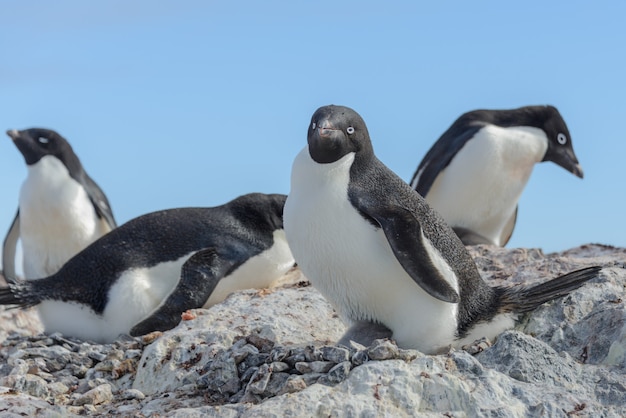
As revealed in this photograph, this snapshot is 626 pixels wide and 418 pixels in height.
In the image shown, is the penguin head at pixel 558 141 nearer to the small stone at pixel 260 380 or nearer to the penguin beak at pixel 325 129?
the penguin beak at pixel 325 129

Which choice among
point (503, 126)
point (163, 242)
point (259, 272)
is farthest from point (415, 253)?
point (503, 126)

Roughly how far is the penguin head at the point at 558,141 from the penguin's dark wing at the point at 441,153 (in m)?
0.83

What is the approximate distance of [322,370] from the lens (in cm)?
460

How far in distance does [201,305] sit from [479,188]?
151 inches

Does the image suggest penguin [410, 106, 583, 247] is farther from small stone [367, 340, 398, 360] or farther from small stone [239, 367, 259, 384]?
small stone [367, 340, 398, 360]

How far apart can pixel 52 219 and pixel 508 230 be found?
5331mm


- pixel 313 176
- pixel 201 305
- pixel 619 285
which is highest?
pixel 313 176

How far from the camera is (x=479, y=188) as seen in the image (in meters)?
10.4

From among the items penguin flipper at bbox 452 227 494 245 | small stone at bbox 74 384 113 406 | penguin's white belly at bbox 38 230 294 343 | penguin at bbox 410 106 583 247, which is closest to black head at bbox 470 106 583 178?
penguin at bbox 410 106 583 247

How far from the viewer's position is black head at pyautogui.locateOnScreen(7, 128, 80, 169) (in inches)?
464

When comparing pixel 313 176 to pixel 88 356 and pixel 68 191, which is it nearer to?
pixel 88 356

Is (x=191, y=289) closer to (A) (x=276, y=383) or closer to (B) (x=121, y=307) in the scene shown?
(B) (x=121, y=307)

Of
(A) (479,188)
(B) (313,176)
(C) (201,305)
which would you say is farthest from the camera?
(A) (479,188)

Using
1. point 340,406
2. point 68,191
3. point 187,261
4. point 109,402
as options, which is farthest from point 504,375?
point 68,191
